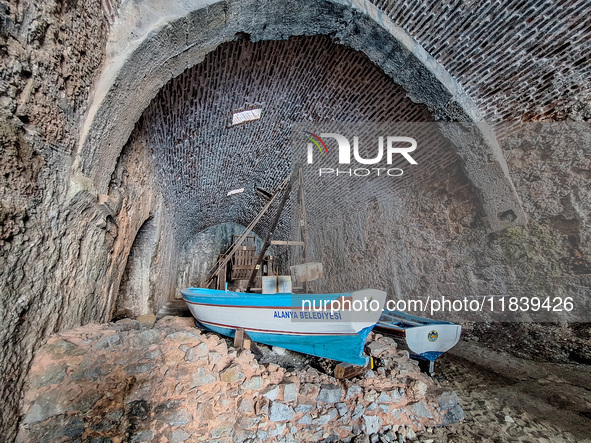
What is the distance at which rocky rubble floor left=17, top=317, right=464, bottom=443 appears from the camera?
205cm

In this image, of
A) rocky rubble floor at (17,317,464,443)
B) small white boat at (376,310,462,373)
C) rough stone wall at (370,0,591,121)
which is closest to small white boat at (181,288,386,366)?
rocky rubble floor at (17,317,464,443)

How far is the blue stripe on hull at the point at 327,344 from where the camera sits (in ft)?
9.93

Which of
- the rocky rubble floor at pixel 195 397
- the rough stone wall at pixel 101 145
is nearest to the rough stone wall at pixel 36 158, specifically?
the rough stone wall at pixel 101 145

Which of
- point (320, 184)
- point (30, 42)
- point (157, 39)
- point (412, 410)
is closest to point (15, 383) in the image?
point (30, 42)

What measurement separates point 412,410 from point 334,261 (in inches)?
157

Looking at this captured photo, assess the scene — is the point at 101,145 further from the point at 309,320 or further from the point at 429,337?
the point at 429,337

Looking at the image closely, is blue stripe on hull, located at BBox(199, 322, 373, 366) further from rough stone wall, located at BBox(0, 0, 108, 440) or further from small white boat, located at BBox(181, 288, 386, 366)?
rough stone wall, located at BBox(0, 0, 108, 440)

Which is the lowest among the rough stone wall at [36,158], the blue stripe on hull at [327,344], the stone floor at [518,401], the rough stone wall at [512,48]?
the stone floor at [518,401]

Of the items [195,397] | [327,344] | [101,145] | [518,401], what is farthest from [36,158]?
[518,401]

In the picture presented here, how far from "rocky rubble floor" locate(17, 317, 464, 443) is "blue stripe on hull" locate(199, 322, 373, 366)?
25cm

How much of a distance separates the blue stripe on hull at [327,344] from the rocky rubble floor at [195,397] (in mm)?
245

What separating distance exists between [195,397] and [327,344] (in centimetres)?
151

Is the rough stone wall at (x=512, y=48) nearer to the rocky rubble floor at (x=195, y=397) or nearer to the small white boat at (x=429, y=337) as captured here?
the small white boat at (x=429, y=337)

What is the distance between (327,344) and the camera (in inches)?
128
